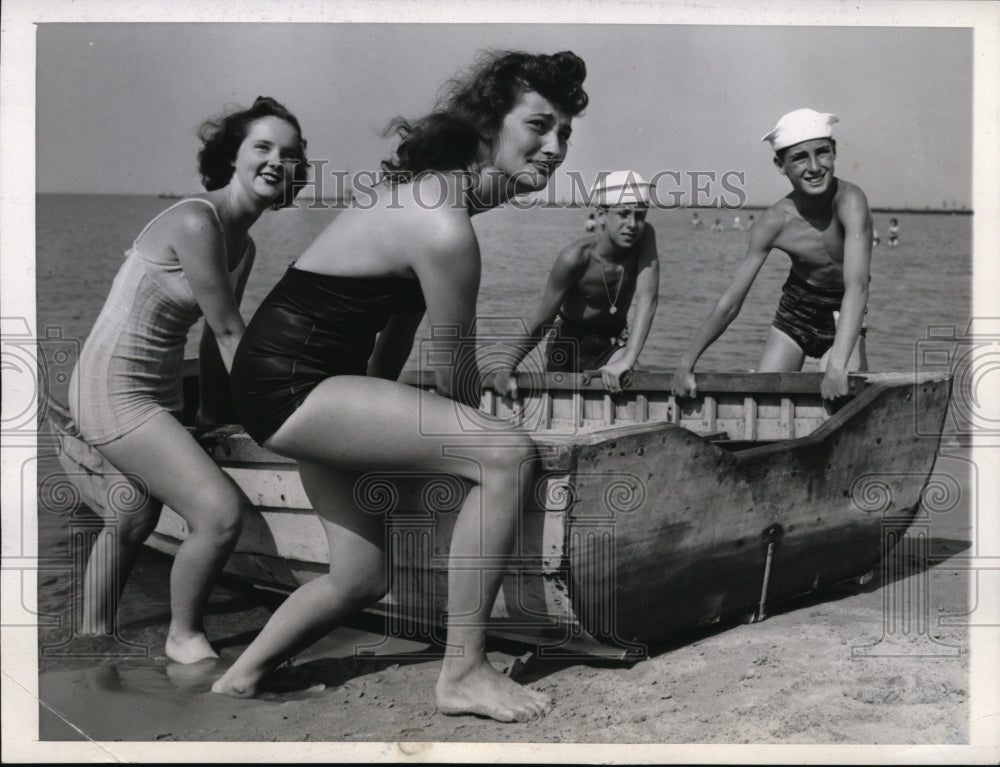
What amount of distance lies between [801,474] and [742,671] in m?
0.78

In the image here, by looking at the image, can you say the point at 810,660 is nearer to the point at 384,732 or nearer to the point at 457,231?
the point at 384,732

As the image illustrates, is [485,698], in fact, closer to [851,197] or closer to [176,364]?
[176,364]

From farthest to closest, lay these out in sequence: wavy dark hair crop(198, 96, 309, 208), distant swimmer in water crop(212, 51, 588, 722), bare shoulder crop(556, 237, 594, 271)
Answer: bare shoulder crop(556, 237, 594, 271) < wavy dark hair crop(198, 96, 309, 208) < distant swimmer in water crop(212, 51, 588, 722)

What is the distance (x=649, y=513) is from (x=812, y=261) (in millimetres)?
1937

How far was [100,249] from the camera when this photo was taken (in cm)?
1922

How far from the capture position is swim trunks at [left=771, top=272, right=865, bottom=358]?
193 inches

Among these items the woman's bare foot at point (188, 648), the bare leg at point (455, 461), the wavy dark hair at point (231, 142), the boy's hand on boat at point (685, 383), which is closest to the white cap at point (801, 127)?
the boy's hand on boat at point (685, 383)

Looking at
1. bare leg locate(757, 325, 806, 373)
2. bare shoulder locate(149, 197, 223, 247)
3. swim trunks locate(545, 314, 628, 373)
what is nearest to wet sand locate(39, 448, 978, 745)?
bare shoulder locate(149, 197, 223, 247)

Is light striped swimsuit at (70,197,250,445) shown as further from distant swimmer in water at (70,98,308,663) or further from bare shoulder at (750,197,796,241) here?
bare shoulder at (750,197,796,241)

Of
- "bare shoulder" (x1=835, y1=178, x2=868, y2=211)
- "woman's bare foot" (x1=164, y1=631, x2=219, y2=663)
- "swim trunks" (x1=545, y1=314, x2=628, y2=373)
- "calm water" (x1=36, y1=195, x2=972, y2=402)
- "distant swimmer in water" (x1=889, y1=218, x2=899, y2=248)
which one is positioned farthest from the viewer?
"distant swimmer in water" (x1=889, y1=218, x2=899, y2=248)

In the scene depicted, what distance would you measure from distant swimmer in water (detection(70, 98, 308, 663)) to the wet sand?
0.82 feet

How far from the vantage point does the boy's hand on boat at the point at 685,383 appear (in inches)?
190

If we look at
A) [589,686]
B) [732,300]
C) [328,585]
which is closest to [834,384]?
[732,300]

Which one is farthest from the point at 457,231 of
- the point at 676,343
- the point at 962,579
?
the point at 676,343
